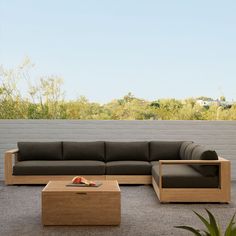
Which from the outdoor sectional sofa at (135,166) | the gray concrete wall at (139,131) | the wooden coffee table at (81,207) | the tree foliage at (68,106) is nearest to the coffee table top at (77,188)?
the wooden coffee table at (81,207)

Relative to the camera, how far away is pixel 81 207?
17.1 feet

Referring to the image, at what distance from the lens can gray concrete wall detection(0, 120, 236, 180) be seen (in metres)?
9.20

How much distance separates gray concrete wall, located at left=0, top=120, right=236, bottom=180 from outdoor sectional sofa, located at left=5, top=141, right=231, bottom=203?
0.59 metres

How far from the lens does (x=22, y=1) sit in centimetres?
1002

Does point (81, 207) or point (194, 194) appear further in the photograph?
point (194, 194)

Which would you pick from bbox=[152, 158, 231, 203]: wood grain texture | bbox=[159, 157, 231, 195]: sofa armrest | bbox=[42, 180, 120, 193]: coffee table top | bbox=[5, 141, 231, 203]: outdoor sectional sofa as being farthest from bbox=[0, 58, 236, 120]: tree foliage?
bbox=[42, 180, 120, 193]: coffee table top

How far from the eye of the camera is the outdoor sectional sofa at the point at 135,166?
21.1 ft

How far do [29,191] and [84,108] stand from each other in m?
2.96

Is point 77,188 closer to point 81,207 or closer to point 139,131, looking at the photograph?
point 81,207

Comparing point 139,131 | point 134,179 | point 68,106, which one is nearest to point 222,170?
point 134,179

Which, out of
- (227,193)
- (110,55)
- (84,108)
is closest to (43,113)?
(84,108)

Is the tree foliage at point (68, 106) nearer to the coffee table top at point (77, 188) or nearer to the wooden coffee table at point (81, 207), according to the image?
the coffee table top at point (77, 188)

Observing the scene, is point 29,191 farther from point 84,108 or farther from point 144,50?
point 144,50

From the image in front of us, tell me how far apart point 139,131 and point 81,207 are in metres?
4.18
